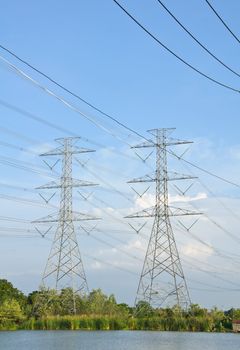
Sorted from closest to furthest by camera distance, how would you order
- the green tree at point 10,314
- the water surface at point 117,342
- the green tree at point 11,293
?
the water surface at point 117,342
the green tree at point 10,314
the green tree at point 11,293

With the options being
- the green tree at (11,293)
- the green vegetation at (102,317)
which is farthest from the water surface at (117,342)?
the green tree at (11,293)

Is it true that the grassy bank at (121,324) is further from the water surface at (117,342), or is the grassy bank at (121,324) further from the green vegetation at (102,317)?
the water surface at (117,342)

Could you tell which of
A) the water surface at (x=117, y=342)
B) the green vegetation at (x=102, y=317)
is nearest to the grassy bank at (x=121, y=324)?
A: the green vegetation at (x=102, y=317)

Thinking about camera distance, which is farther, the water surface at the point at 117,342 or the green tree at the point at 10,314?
the green tree at the point at 10,314

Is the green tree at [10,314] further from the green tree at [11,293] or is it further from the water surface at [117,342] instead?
the water surface at [117,342]

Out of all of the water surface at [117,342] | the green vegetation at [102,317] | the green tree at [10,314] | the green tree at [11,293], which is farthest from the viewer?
the green tree at [11,293]

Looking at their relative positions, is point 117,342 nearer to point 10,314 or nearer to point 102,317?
point 102,317

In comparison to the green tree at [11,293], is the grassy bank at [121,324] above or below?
below

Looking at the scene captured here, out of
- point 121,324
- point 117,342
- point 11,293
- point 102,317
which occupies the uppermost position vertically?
point 11,293

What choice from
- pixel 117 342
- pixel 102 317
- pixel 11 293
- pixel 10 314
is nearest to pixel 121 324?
pixel 102 317

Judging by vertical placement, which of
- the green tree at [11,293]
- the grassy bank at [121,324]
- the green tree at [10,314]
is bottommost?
the grassy bank at [121,324]

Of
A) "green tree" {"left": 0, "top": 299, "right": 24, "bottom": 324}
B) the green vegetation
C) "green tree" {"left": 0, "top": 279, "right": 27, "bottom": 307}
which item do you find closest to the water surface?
the green vegetation

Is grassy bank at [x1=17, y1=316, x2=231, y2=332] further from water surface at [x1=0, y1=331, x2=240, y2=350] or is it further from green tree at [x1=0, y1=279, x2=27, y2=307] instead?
green tree at [x1=0, y1=279, x2=27, y2=307]

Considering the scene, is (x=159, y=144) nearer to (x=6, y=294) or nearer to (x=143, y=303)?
(x=143, y=303)
